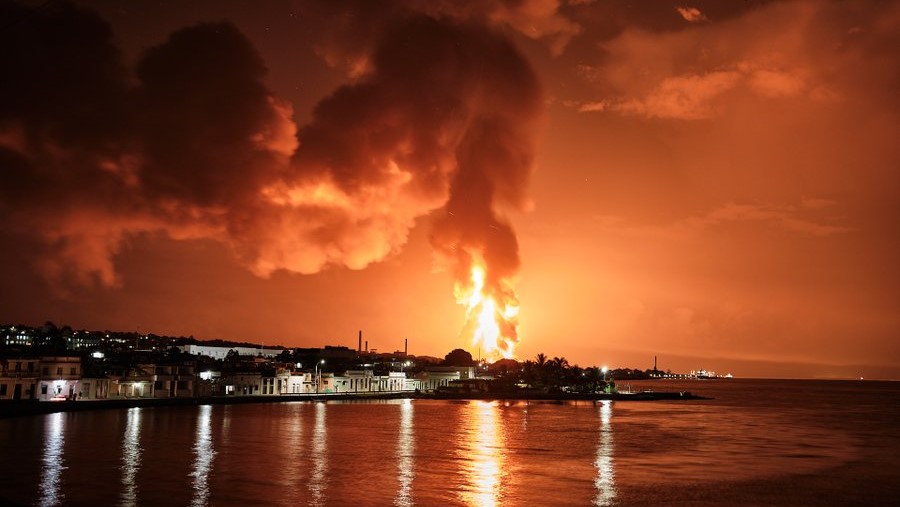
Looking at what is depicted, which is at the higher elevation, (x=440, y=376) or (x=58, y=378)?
(x=58, y=378)

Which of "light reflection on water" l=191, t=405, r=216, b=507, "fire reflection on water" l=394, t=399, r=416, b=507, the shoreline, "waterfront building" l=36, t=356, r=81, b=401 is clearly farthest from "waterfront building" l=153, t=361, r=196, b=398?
"fire reflection on water" l=394, t=399, r=416, b=507

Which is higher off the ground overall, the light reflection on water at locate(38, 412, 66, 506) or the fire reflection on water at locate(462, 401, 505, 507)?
the light reflection on water at locate(38, 412, 66, 506)

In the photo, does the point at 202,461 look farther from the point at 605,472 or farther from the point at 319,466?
the point at 605,472

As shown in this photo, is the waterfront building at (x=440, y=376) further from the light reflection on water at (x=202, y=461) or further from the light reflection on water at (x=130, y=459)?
the light reflection on water at (x=130, y=459)

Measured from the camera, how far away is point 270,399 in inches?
4112

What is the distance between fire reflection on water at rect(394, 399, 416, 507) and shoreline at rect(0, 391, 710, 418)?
105ft

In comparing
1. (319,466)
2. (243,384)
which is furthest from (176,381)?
(319,466)

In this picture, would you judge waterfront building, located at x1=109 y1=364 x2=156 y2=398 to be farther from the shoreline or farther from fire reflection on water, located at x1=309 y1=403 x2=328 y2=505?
fire reflection on water, located at x1=309 y1=403 x2=328 y2=505

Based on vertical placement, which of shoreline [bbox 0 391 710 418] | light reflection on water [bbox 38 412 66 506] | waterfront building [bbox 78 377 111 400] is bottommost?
shoreline [bbox 0 391 710 418]

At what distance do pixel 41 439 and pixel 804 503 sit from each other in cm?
4406

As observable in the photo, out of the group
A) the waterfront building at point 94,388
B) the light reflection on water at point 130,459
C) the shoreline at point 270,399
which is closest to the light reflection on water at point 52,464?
the light reflection on water at point 130,459

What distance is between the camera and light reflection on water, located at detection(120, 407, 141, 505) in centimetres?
3019

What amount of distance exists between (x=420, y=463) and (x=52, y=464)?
1874 cm

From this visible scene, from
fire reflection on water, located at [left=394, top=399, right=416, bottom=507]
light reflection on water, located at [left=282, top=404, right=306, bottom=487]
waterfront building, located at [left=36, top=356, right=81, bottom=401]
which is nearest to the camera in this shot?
fire reflection on water, located at [left=394, top=399, right=416, bottom=507]
